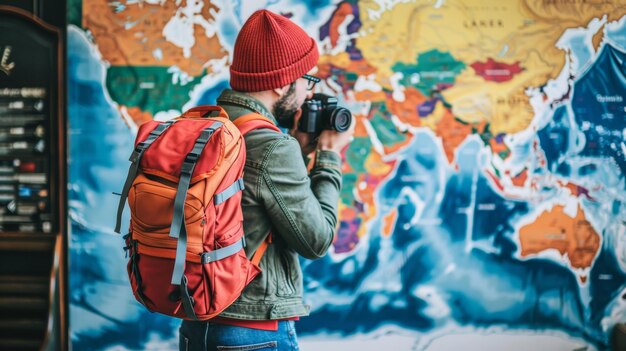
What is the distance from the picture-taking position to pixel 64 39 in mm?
3547

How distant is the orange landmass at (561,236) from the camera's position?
3734 mm

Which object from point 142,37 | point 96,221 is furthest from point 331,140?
point 96,221

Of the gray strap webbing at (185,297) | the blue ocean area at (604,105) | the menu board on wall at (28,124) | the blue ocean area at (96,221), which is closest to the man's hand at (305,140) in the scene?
the gray strap webbing at (185,297)

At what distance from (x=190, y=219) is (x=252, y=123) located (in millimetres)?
326

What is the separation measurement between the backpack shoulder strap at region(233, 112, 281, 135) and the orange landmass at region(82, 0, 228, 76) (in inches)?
71.1

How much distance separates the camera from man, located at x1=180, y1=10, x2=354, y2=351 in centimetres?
179

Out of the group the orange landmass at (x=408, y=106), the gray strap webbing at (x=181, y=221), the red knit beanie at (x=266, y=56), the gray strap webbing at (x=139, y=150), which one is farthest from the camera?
the orange landmass at (x=408, y=106)

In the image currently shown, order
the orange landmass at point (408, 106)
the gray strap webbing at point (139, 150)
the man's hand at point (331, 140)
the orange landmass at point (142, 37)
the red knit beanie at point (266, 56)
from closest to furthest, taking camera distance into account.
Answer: the gray strap webbing at point (139, 150) → the red knit beanie at point (266, 56) → the man's hand at point (331, 140) → the orange landmass at point (142, 37) → the orange landmass at point (408, 106)

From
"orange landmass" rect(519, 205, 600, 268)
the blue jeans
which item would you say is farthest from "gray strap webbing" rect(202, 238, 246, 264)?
"orange landmass" rect(519, 205, 600, 268)

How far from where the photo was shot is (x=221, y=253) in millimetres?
1697

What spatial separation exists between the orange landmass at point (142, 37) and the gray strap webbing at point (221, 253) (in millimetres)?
2026

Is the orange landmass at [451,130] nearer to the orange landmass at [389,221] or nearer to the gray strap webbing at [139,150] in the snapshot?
the orange landmass at [389,221]

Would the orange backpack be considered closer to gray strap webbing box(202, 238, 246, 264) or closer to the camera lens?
gray strap webbing box(202, 238, 246, 264)

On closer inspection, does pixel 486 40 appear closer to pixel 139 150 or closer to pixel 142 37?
pixel 142 37
